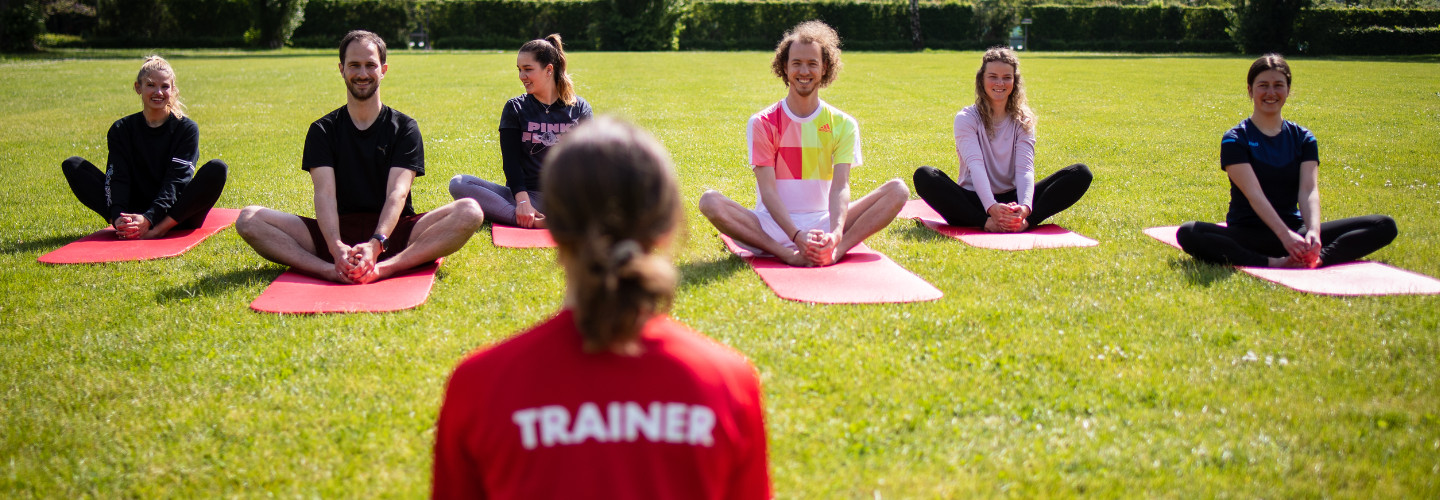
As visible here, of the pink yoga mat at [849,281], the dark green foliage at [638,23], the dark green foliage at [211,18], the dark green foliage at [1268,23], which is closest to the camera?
the pink yoga mat at [849,281]

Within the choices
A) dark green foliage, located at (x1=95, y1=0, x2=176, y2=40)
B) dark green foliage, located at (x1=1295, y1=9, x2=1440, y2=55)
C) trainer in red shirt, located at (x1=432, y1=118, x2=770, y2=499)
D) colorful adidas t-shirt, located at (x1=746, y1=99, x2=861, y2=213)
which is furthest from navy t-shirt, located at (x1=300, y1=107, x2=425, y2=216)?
dark green foliage, located at (x1=95, y1=0, x2=176, y2=40)

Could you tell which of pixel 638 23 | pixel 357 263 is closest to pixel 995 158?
pixel 357 263

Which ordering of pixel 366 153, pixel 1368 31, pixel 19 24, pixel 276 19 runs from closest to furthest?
pixel 366 153 < pixel 19 24 < pixel 1368 31 < pixel 276 19

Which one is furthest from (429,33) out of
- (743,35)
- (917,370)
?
(917,370)

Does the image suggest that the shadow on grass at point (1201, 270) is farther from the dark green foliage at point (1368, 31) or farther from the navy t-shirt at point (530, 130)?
the dark green foliage at point (1368, 31)

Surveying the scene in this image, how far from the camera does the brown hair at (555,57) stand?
23.1ft

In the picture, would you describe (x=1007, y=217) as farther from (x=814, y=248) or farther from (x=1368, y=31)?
(x=1368, y=31)

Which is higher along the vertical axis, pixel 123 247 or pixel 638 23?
pixel 638 23

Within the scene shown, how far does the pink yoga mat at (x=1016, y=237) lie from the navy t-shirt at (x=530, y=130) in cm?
291

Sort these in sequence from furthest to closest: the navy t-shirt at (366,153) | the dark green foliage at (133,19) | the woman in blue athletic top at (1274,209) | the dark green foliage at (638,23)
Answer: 1. the dark green foliage at (133,19)
2. the dark green foliage at (638,23)
3. the navy t-shirt at (366,153)
4. the woman in blue athletic top at (1274,209)

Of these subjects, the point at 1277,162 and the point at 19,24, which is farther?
the point at 19,24

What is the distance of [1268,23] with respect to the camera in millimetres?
37781

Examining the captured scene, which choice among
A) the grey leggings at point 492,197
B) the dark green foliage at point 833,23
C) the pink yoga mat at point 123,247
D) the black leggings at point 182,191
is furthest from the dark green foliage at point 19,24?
the grey leggings at point 492,197

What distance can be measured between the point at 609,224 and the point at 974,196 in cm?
601
